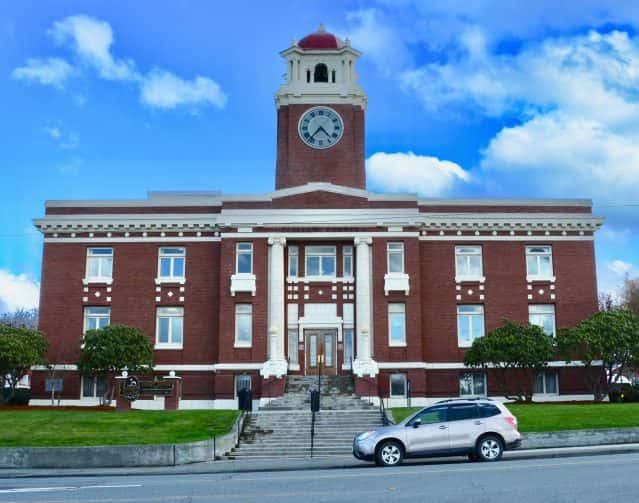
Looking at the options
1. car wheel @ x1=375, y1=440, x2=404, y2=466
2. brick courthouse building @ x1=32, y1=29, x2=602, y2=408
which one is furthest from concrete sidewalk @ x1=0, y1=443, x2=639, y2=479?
brick courthouse building @ x1=32, y1=29, x2=602, y2=408

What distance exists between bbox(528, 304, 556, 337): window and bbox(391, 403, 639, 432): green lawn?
1075 cm

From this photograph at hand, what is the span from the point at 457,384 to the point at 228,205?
49.5 feet

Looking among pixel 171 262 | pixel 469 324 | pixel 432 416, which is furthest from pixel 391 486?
pixel 171 262

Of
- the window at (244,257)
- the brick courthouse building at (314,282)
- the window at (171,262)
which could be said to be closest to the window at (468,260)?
the brick courthouse building at (314,282)

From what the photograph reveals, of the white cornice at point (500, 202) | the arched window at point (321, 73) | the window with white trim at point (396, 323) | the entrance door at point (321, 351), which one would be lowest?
the entrance door at point (321, 351)

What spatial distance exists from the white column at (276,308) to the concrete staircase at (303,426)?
76.5 inches

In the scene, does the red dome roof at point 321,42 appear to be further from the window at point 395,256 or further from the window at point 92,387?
the window at point 92,387

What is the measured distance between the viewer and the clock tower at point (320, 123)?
46.6 meters

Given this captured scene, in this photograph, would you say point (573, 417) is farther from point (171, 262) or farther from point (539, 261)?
point (171, 262)

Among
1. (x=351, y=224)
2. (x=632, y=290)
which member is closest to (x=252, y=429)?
(x=351, y=224)

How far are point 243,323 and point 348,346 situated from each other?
18.2 feet

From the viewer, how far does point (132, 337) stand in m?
39.3

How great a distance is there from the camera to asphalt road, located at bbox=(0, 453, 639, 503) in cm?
1409

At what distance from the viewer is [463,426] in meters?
21.6
